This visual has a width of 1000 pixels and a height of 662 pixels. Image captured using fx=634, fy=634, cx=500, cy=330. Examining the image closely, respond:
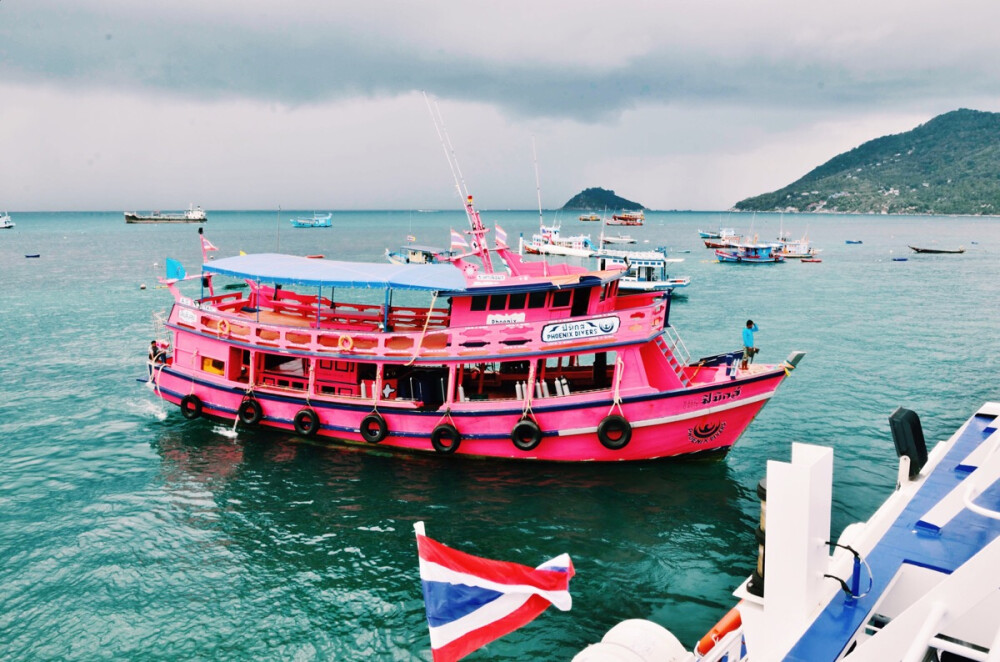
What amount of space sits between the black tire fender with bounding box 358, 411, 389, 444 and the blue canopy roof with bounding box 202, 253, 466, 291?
3645 millimetres

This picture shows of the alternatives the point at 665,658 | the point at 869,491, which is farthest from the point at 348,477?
the point at 869,491

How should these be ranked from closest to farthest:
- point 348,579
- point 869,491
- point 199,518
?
point 348,579
point 199,518
point 869,491

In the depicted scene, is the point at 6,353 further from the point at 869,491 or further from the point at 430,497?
the point at 869,491

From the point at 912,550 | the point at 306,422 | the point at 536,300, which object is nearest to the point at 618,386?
the point at 536,300

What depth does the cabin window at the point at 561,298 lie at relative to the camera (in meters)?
17.5

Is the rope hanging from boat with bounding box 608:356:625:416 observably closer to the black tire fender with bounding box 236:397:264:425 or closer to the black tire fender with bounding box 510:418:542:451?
the black tire fender with bounding box 510:418:542:451

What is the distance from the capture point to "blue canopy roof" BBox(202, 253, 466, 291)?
56.2ft

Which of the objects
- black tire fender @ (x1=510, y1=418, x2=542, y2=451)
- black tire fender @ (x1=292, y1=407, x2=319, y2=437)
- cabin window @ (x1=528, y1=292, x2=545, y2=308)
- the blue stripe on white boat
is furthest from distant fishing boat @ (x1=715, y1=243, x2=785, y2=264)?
the blue stripe on white boat

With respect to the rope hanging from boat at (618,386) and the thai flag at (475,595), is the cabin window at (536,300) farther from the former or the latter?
the thai flag at (475,595)

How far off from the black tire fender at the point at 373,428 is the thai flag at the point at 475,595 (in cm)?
1131

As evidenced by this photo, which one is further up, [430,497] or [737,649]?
[737,649]

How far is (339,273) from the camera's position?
1845cm

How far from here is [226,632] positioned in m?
11.0

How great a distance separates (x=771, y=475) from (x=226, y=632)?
32.6 ft
